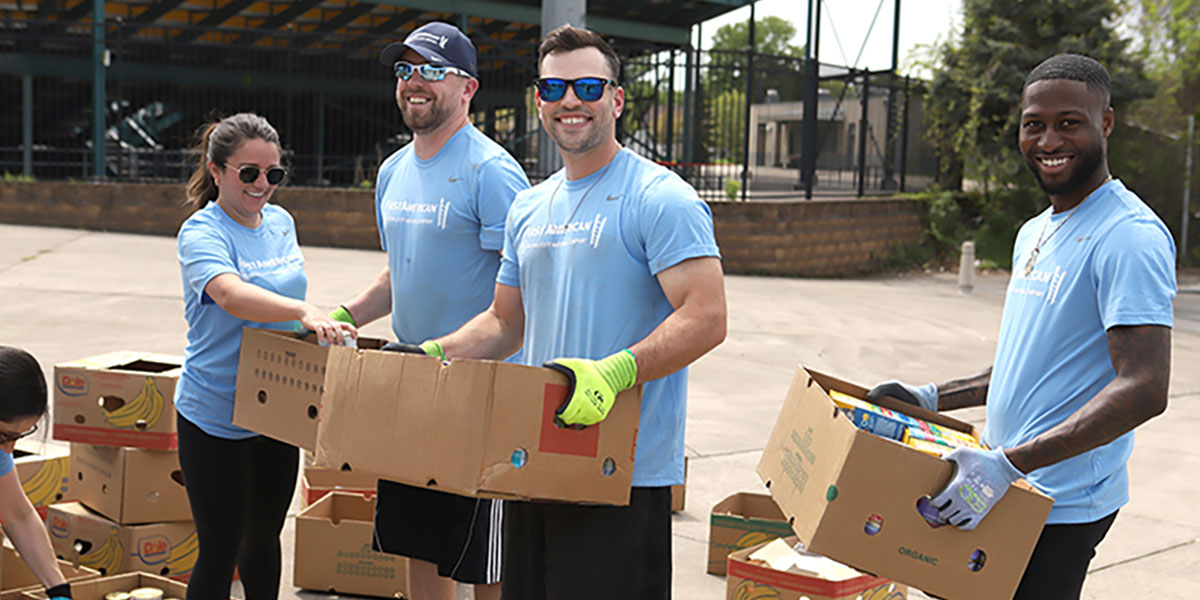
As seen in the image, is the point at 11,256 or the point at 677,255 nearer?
the point at 677,255

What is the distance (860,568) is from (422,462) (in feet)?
3.39

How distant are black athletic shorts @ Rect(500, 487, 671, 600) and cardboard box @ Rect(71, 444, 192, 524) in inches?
79.5

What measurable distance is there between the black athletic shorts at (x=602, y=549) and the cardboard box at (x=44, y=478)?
2.62 m

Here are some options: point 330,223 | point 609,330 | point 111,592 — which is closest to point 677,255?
point 609,330

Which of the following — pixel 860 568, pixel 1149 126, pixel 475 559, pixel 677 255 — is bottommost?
pixel 475 559

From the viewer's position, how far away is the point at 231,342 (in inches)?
140

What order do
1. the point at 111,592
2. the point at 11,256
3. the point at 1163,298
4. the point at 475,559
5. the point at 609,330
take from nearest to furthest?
the point at 1163,298 < the point at 609,330 < the point at 475,559 < the point at 111,592 < the point at 11,256

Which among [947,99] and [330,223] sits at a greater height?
[947,99]

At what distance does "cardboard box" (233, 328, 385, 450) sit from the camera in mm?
3127

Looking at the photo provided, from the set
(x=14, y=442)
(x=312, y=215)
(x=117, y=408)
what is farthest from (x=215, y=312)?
(x=312, y=215)

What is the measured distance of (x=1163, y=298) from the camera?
239cm

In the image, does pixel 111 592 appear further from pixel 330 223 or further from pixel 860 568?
pixel 330 223

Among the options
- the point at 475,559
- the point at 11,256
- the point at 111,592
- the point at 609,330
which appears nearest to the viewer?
the point at 609,330

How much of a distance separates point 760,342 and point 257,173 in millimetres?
7687
